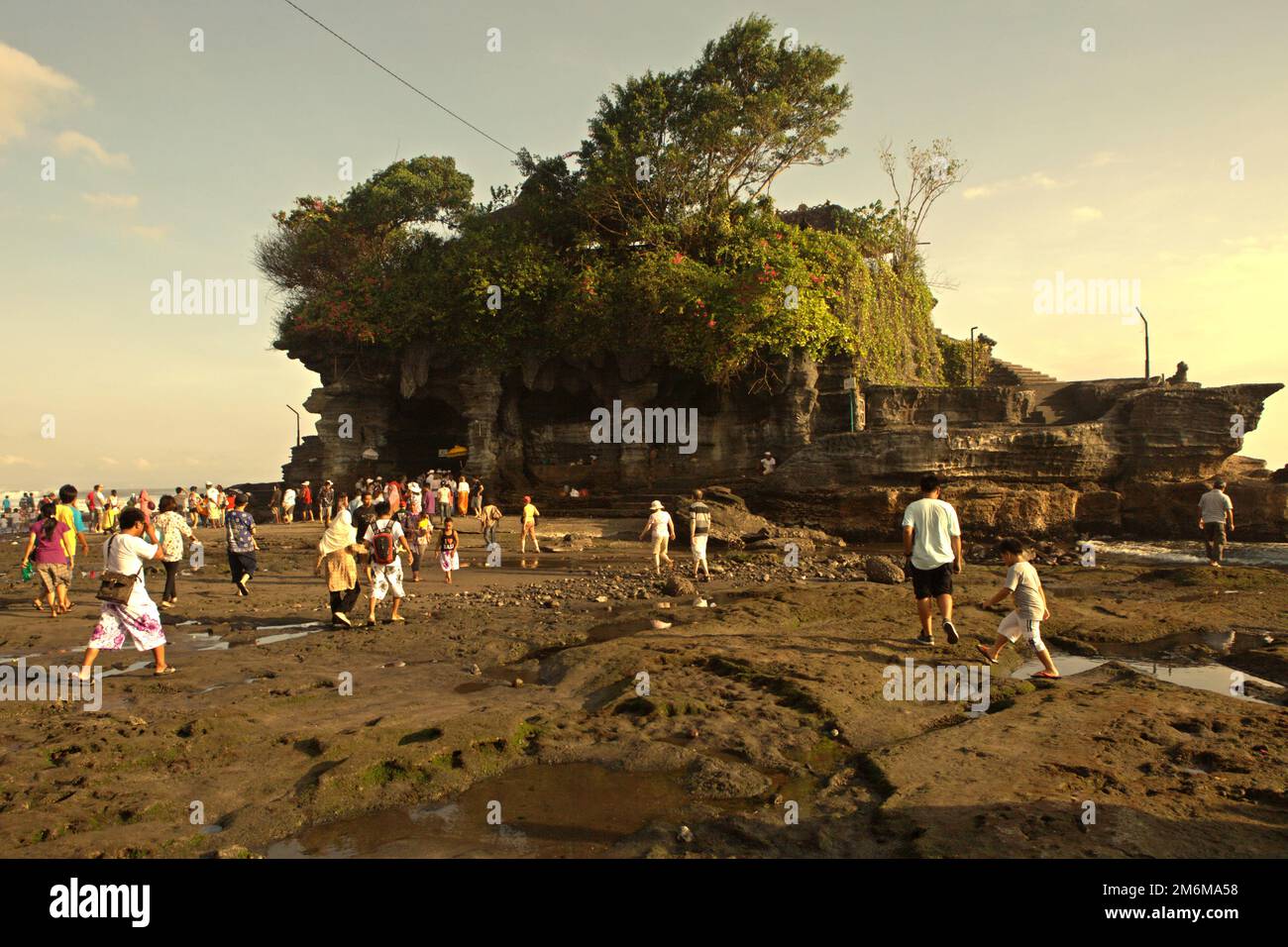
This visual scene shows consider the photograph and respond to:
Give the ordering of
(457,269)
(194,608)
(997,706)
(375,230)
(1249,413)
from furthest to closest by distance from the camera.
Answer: (375,230) → (457,269) → (1249,413) → (194,608) → (997,706)

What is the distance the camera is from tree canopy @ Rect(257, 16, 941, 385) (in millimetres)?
27327

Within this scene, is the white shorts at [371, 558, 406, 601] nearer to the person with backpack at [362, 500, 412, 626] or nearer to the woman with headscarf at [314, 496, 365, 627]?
the person with backpack at [362, 500, 412, 626]

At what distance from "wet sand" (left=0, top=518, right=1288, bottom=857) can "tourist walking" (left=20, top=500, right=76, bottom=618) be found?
2.49 ft

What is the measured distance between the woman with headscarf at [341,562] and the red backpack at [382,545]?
0.69 feet

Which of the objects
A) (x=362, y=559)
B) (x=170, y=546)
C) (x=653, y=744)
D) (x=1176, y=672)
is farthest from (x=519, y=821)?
(x=362, y=559)

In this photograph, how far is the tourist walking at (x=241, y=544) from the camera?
13.3 meters

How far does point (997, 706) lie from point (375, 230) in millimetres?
37071

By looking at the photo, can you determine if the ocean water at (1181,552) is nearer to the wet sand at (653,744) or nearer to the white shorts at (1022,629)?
the wet sand at (653,744)

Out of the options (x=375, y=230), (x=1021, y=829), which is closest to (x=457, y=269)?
(x=375, y=230)

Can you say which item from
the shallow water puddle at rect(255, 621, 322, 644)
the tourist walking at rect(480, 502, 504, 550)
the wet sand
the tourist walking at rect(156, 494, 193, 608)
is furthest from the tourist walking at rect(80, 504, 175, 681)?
the tourist walking at rect(480, 502, 504, 550)

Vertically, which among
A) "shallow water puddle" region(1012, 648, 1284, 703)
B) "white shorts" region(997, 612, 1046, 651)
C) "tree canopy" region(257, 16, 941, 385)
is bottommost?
"shallow water puddle" region(1012, 648, 1284, 703)

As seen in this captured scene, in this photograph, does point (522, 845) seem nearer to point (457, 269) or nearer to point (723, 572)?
point (723, 572)
